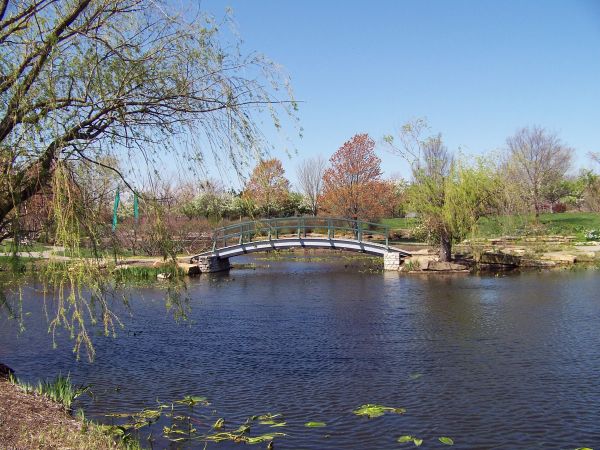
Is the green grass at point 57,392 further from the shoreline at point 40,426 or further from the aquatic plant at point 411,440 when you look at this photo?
the aquatic plant at point 411,440

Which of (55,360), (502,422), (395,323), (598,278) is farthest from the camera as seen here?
(598,278)

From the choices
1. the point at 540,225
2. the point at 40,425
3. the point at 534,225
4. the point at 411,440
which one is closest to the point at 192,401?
the point at 40,425

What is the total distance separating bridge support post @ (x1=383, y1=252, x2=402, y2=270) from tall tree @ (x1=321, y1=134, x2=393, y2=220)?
1635 cm

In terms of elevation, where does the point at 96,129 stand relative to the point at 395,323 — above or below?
above

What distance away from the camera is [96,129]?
679cm

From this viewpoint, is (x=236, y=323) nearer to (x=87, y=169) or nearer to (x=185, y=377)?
(x=185, y=377)

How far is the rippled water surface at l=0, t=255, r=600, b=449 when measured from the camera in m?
7.60

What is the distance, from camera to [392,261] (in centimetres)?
2748

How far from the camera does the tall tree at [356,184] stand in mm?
44156

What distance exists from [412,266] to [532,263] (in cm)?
601

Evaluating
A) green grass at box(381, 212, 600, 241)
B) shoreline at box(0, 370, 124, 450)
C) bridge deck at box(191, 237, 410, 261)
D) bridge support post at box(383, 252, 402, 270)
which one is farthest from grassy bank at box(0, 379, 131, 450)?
green grass at box(381, 212, 600, 241)

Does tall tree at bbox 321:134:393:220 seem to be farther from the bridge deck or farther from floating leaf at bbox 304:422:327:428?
floating leaf at bbox 304:422:327:428

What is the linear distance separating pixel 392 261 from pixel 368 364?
681 inches

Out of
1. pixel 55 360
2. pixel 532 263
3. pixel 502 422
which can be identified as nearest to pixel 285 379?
pixel 502 422
